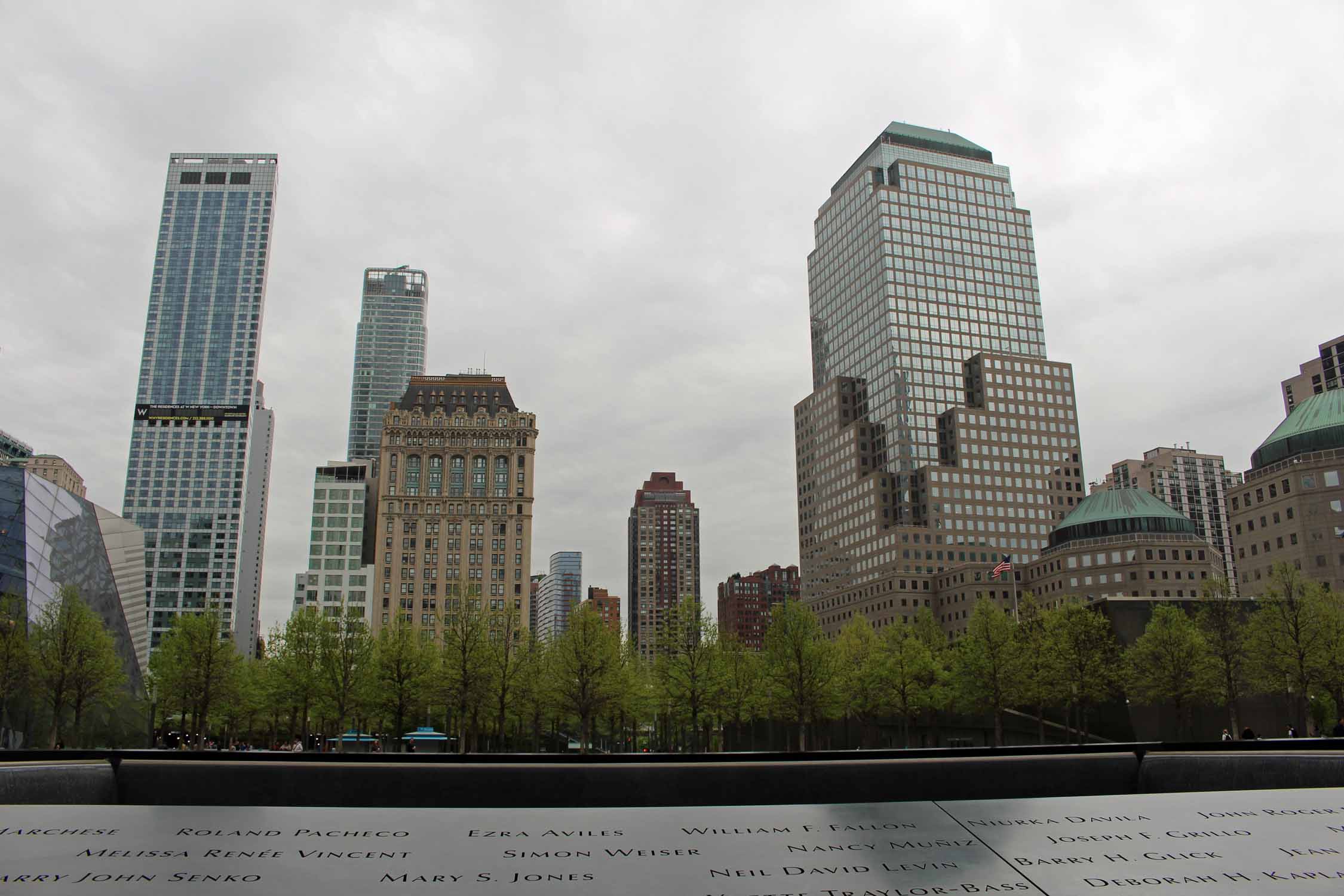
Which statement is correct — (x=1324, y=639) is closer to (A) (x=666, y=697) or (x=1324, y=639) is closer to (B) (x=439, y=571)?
(A) (x=666, y=697)

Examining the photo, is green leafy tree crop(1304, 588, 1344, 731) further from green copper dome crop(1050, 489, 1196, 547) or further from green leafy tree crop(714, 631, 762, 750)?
green copper dome crop(1050, 489, 1196, 547)

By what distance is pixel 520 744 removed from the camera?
306 feet

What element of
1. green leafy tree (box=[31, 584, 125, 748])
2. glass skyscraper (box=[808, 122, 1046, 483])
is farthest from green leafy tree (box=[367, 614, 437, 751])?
glass skyscraper (box=[808, 122, 1046, 483])

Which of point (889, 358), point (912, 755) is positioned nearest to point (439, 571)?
point (889, 358)

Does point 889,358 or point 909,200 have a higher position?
point 909,200

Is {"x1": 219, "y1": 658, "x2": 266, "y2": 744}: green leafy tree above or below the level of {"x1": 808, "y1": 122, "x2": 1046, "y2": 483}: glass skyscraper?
below

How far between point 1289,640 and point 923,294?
458ft

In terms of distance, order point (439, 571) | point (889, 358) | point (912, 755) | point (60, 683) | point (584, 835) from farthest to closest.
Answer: point (889, 358) → point (439, 571) → point (60, 683) → point (912, 755) → point (584, 835)

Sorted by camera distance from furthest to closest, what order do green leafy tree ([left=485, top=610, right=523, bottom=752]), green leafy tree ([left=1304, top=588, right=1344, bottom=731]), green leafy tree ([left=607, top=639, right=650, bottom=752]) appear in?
1. green leafy tree ([left=607, top=639, right=650, bottom=752])
2. green leafy tree ([left=485, top=610, right=523, bottom=752])
3. green leafy tree ([left=1304, top=588, right=1344, bottom=731])

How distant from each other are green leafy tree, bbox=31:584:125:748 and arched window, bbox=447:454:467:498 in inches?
4056

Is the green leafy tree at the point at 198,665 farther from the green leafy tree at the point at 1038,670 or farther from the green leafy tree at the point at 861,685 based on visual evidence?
the green leafy tree at the point at 1038,670

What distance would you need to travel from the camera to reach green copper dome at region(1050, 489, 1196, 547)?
13775 centimetres

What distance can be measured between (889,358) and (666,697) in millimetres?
127910

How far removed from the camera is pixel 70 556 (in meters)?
67.9
